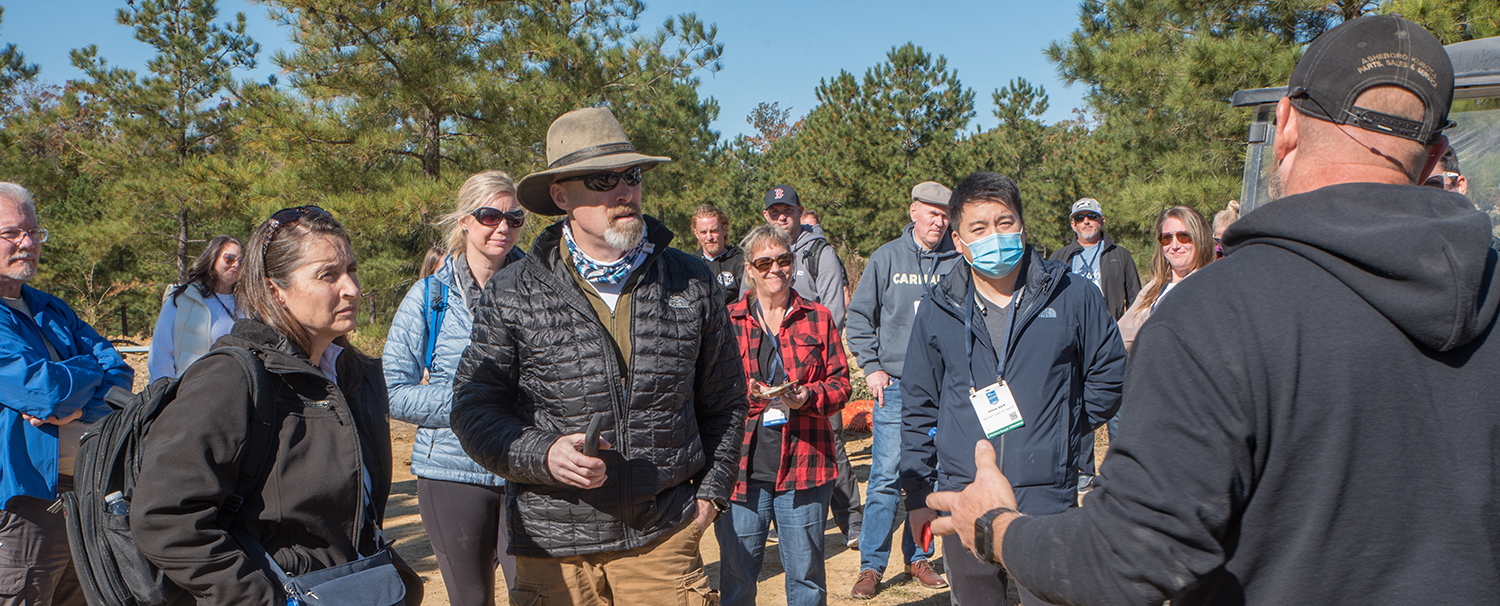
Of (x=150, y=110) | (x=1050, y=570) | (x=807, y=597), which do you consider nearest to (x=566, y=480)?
(x=1050, y=570)

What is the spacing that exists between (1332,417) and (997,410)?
5.57ft

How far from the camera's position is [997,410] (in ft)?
9.49

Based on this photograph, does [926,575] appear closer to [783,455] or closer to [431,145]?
[783,455]

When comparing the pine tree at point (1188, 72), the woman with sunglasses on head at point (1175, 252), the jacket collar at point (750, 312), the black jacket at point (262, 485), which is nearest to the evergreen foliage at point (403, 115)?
the pine tree at point (1188, 72)

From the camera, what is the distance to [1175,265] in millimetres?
4941

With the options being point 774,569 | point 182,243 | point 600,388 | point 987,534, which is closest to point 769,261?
point 600,388

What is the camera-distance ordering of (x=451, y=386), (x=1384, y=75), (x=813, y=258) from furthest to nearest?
(x=813, y=258) < (x=451, y=386) < (x=1384, y=75)

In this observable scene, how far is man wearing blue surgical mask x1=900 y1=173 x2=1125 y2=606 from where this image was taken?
2.88m

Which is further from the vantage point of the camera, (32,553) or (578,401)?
(32,553)

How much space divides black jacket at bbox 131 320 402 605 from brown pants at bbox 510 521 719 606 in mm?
616

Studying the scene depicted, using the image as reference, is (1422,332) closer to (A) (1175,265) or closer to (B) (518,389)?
(B) (518,389)

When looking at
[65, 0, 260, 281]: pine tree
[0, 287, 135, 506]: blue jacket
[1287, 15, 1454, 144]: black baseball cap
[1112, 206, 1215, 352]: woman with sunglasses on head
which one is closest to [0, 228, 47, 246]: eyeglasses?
[0, 287, 135, 506]: blue jacket

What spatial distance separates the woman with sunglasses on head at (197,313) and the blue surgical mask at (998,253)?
3256mm

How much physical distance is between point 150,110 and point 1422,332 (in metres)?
19.5
